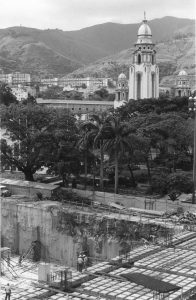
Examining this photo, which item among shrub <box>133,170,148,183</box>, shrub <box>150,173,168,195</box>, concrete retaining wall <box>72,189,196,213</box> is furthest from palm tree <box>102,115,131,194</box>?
shrub <box>133,170,148,183</box>

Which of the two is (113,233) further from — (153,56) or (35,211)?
(153,56)

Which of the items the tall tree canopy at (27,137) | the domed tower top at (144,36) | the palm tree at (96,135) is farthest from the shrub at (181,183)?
the domed tower top at (144,36)

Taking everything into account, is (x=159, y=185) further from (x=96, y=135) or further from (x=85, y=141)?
(x=85, y=141)

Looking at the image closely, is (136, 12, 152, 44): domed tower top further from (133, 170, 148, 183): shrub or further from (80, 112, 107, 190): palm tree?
(80, 112, 107, 190): palm tree

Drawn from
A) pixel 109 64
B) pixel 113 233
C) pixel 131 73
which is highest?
pixel 109 64

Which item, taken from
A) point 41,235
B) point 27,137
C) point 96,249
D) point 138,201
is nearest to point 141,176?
point 138,201

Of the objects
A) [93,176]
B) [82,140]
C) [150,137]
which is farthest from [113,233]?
[150,137]
